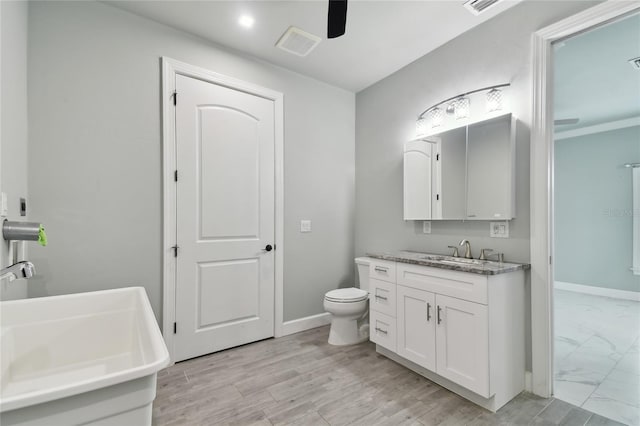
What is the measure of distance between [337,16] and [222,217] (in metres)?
1.78

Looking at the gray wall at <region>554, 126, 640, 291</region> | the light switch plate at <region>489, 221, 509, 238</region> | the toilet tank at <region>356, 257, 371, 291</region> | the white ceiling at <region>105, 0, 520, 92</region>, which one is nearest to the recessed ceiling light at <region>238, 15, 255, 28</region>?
the white ceiling at <region>105, 0, 520, 92</region>

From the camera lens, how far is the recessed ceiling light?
2232 mm

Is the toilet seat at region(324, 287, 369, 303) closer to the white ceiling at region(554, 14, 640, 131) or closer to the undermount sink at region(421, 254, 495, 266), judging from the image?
the undermount sink at region(421, 254, 495, 266)

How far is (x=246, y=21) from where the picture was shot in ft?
7.47

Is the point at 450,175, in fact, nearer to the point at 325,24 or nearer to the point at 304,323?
the point at 325,24

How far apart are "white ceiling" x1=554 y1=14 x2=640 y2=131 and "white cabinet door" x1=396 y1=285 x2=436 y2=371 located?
6.41ft

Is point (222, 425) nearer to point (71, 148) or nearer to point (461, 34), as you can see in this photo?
point (71, 148)

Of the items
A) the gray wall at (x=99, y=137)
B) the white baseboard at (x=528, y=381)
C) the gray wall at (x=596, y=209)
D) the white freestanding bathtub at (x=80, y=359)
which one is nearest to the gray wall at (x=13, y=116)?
the gray wall at (x=99, y=137)

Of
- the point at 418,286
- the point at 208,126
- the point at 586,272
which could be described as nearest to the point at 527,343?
the point at 418,286

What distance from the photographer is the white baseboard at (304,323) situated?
9.63 feet

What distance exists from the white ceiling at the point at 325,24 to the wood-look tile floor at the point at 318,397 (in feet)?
8.79

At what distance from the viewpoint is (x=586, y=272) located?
452 centimetres

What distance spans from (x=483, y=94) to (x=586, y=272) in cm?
409

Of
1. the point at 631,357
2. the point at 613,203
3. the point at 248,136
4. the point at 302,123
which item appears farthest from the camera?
the point at 613,203
